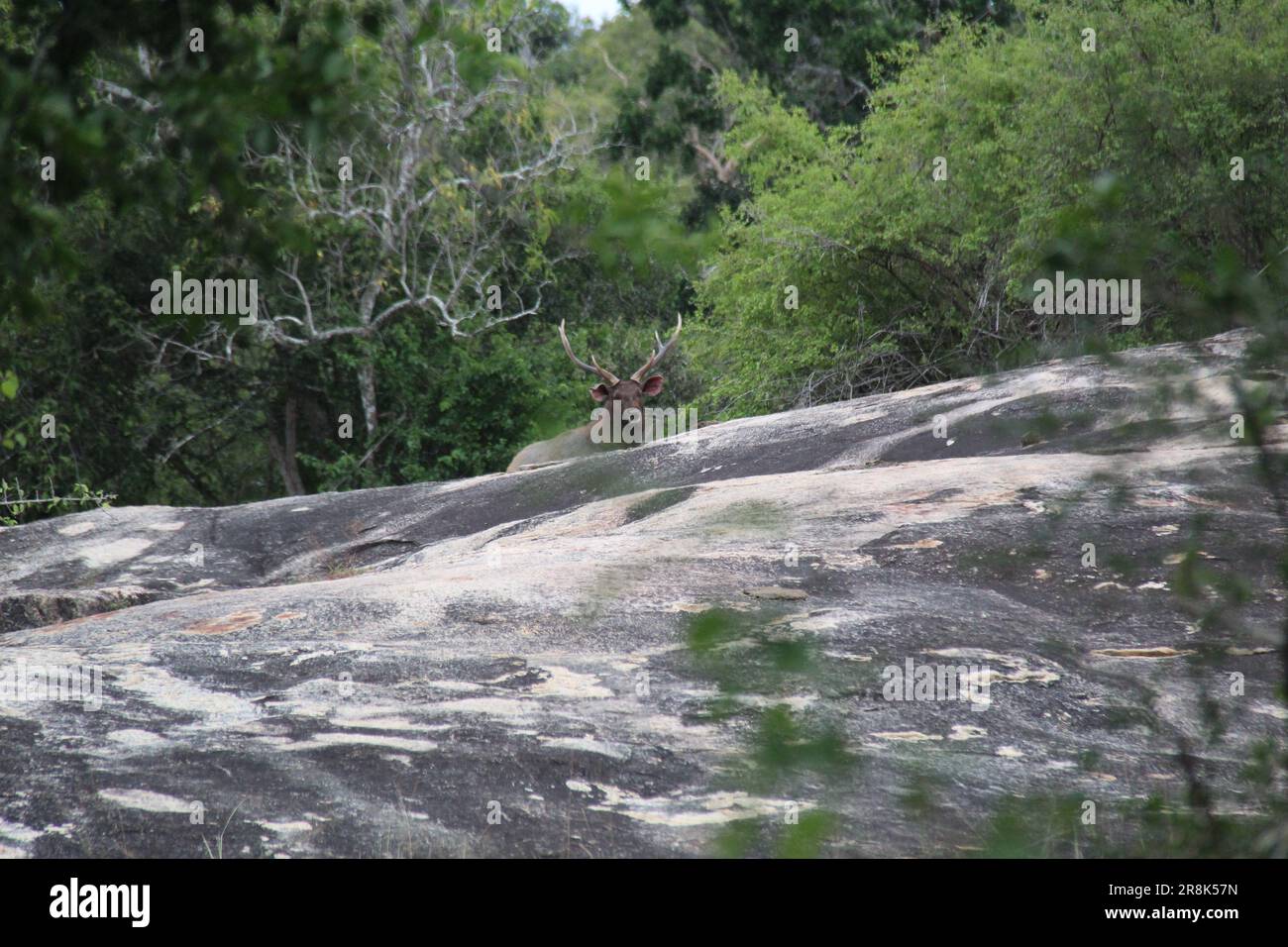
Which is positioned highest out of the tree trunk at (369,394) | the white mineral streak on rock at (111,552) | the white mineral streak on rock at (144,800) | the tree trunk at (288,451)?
the tree trunk at (369,394)

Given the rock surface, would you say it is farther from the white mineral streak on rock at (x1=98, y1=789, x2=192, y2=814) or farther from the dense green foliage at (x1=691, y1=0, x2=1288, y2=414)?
the dense green foliage at (x1=691, y1=0, x2=1288, y2=414)

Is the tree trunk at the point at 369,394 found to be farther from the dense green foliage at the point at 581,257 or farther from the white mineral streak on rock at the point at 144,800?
the white mineral streak on rock at the point at 144,800

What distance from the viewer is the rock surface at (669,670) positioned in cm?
360

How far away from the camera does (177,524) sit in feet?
33.4

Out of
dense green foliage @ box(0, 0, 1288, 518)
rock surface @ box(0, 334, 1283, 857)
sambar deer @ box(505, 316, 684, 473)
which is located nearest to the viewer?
rock surface @ box(0, 334, 1283, 857)

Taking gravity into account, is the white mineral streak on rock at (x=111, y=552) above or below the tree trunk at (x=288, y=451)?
below

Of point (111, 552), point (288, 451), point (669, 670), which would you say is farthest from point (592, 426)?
point (669, 670)

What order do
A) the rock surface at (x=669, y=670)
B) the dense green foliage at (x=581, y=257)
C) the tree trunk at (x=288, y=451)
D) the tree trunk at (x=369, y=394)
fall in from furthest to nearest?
the tree trunk at (x=288, y=451) → the tree trunk at (x=369, y=394) → the dense green foliage at (x=581, y=257) → the rock surface at (x=669, y=670)

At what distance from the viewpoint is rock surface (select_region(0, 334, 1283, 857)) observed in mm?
3602

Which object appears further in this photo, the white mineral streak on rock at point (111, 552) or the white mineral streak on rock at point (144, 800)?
the white mineral streak on rock at point (111, 552)

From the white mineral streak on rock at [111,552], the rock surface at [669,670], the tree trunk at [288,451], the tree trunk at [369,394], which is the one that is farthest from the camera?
the tree trunk at [288,451]

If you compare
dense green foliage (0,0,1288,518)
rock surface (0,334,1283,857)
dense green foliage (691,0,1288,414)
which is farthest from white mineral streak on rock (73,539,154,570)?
dense green foliage (691,0,1288,414)

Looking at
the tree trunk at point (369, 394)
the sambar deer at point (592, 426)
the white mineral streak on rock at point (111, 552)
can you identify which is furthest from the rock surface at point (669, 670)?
the tree trunk at point (369, 394)

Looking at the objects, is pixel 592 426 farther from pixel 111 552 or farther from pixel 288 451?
pixel 288 451
